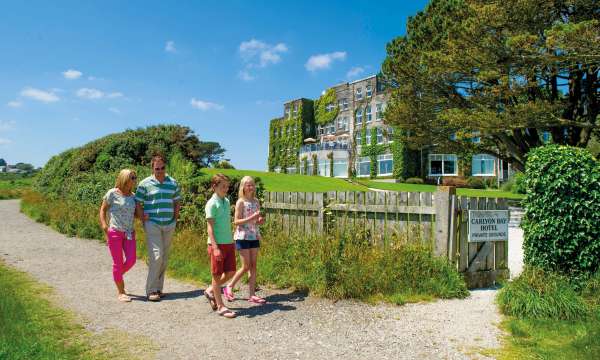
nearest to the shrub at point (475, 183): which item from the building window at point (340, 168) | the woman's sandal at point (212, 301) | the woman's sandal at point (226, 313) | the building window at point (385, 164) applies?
the building window at point (385, 164)

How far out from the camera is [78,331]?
189 inches

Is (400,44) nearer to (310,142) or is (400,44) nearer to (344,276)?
(344,276)

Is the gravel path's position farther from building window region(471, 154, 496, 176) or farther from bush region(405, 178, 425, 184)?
building window region(471, 154, 496, 176)

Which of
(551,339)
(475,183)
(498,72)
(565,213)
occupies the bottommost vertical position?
(551,339)

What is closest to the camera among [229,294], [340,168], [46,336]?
[46,336]

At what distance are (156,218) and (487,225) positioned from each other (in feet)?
18.4

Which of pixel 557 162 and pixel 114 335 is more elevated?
pixel 557 162

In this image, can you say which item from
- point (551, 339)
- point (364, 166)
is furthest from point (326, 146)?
point (551, 339)

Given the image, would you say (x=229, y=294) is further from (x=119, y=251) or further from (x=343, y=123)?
(x=343, y=123)

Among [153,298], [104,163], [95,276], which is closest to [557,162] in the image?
[153,298]

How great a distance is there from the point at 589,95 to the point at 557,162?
578 inches

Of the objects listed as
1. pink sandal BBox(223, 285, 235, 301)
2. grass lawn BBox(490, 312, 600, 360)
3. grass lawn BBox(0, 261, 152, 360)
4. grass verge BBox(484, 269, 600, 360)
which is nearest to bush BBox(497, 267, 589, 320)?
grass verge BBox(484, 269, 600, 360)

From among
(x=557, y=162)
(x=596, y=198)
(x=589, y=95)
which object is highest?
(x=589, y=95)

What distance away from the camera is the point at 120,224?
6.33 m
